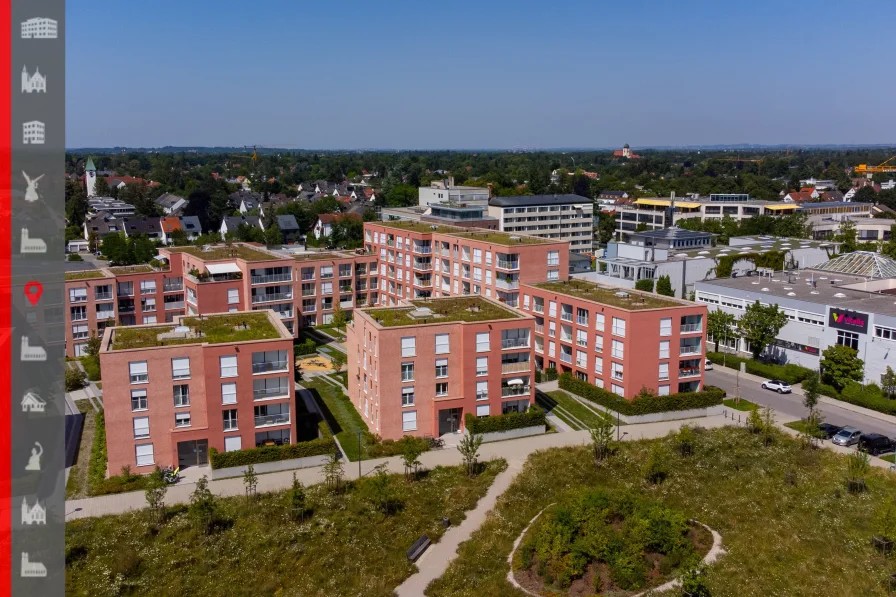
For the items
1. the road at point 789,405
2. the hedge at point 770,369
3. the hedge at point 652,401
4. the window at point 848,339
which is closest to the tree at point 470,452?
the hedge at point 652,401

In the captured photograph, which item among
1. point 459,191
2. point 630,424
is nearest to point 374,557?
point 630,424

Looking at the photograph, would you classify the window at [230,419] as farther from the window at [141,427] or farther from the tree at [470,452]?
the tree at [470,452]

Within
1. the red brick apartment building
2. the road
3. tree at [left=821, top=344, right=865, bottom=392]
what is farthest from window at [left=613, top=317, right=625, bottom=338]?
the red brick apartment building

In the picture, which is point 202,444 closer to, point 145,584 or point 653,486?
point 145,584

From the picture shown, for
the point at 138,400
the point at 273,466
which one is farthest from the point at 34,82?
the point at 273,466

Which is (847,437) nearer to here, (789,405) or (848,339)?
(789,405)

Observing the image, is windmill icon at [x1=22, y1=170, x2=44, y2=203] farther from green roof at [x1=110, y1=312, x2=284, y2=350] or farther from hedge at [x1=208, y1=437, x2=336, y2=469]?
hedge at [x1=208, y1=437, x2=336, y2=469]
